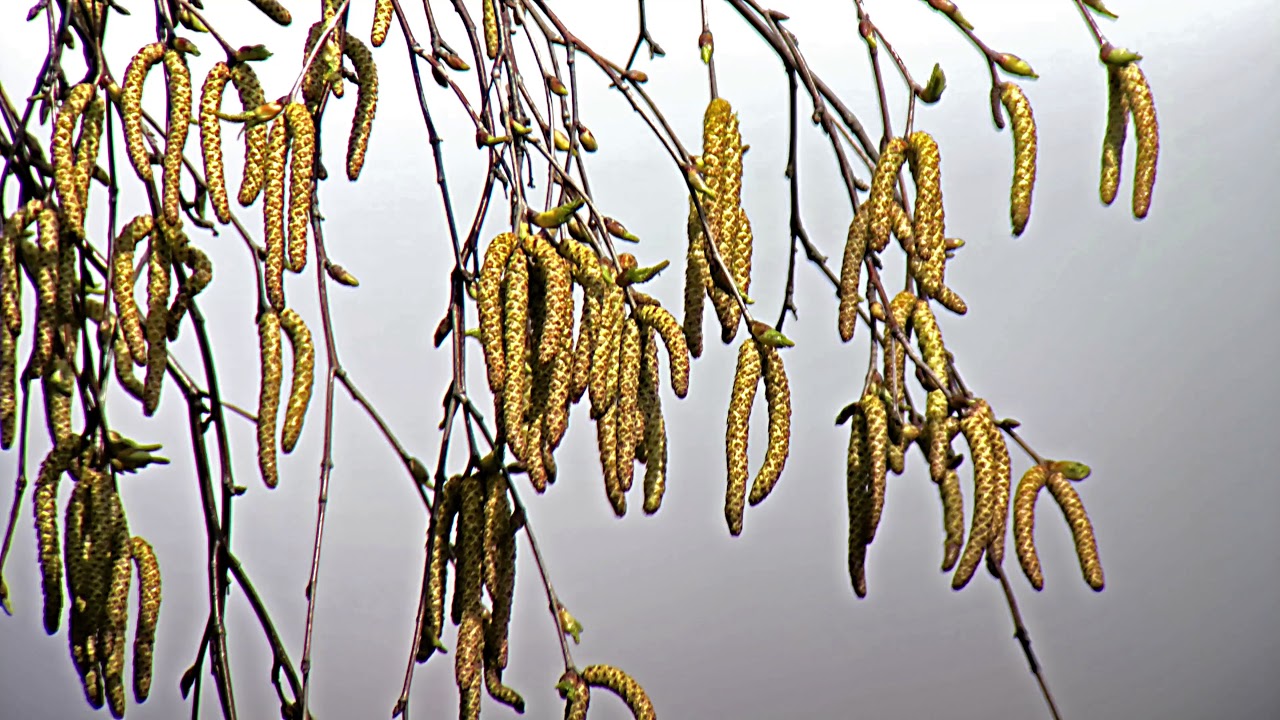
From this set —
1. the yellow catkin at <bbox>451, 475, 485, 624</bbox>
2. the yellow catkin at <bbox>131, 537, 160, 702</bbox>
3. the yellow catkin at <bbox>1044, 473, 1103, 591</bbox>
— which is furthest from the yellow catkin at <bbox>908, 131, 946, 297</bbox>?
Answer: the yellow catkin at <bbox>131, 537, 160, 702</bbox>

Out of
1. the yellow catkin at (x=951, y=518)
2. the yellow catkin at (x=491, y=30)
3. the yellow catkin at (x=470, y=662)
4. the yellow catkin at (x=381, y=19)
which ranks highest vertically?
the yellow catkin at (x=491, y=30)

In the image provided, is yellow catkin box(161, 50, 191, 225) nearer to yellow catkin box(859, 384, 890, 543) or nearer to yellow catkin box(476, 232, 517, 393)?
yellow catkin box(476, 232, 517, 393)

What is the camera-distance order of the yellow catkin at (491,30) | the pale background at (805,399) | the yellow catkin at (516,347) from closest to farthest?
the yellow catkin at (516,347) < the yellow catkin at (491,30) < the pale background at (805,399)

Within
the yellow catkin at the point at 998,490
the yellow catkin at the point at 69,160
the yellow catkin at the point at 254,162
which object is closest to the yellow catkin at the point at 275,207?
the yellow catkin at the point at 254,162

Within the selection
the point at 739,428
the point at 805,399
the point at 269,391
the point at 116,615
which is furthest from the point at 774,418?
the point at 805,399

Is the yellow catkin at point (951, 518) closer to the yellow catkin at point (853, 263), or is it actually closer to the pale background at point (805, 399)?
the yellow catkin at point (853, 263)

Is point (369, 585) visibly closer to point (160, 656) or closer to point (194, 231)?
point (160, 656)
